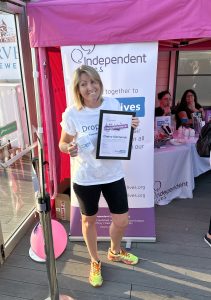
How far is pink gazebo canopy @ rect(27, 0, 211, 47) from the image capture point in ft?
6.97

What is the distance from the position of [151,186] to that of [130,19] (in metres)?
1.42

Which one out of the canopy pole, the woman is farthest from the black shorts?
the canopy pole

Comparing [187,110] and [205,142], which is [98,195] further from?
[187,110]

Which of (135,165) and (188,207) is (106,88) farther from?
(188,207)

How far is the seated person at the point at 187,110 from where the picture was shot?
4090 mm

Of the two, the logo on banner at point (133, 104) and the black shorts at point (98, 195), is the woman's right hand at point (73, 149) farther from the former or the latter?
the logo on banner at point (133, 104)

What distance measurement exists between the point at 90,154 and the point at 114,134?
214mm

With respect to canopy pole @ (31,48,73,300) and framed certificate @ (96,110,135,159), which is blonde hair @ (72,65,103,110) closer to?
framed certificate @ (96,110,135,159)

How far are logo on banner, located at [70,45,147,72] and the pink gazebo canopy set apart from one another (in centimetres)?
7

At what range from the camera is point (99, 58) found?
2.35m

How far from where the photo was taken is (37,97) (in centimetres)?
265

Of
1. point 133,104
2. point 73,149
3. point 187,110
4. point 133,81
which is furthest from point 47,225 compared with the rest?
point 187,110

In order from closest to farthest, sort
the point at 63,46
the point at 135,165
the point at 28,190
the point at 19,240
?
the point at 63,46 → the point at 135,165 → the point at 19,240 → the point at 28,190

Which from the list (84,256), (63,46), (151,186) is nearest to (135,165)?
(151,186)
